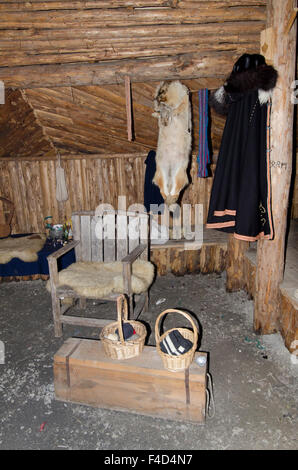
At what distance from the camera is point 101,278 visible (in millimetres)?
3359

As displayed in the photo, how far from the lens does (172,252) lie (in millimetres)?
5043

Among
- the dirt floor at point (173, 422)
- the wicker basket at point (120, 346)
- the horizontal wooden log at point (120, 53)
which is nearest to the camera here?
the dirt floor at point (173, 422)

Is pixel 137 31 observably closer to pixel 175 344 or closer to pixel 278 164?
pixel 278 164

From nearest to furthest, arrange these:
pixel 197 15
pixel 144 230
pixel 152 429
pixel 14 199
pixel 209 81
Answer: pixel 152 429
pixel 197 15
pixel 209 81
pixel 144 230
pixel 14 199

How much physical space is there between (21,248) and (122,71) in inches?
119

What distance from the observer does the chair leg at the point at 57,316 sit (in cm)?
333

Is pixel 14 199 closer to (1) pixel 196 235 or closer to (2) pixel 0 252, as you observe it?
(2) pixel 0 252

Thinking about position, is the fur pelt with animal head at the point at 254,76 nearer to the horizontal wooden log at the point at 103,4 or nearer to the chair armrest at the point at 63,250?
the horizontal wooden log at the point at 103,4

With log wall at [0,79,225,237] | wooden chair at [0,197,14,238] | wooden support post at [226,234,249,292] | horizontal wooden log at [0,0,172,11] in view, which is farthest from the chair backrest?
wooden chair at [0,197,14,238]

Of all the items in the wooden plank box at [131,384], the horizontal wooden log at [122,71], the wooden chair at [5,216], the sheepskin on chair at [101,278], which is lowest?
the wooden plank box at [131,384]

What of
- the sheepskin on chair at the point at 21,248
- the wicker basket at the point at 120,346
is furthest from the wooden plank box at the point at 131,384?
the sheepskin on chair at the point at 21,248

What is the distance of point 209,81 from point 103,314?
3083 mm

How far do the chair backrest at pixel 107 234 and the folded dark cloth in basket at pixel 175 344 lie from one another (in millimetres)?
1664
